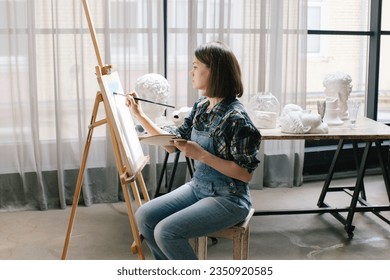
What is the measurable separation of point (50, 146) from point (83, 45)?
67cm

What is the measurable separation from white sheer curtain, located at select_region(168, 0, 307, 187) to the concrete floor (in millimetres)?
389

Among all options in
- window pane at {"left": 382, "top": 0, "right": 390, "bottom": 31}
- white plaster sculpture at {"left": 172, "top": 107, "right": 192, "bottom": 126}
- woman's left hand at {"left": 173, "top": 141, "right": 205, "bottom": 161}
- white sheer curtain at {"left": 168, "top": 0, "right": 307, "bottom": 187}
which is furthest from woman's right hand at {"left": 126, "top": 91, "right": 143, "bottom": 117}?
window pane at {"left": 382, "top": 0, "right": 390, "bottom": 31}

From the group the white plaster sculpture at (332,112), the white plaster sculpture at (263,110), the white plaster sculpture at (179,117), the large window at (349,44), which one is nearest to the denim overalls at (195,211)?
the white plaster sculpture at (179,117)

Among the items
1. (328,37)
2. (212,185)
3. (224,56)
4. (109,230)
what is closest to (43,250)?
(109,230)

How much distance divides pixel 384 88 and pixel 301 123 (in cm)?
209

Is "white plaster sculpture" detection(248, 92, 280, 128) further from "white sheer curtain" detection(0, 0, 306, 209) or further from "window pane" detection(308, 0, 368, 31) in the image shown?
"window pane" detection(308, 0, 368, 31)

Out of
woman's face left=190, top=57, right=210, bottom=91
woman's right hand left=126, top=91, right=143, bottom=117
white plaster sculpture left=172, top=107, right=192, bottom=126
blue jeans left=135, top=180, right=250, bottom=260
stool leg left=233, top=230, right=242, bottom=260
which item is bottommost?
stool leg left=233, top=230, right=242, bottom=260

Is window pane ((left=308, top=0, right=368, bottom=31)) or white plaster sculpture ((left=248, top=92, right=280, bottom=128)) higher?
window pane ((left=308, top=0, right=368, bottom=31))

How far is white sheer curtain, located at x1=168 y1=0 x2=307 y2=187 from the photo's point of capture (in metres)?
4.15

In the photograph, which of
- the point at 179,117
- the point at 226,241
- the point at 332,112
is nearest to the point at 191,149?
the point at 179,117

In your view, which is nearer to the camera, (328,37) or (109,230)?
(109,230)

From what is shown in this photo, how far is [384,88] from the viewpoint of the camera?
5145mm

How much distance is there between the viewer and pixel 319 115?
11.2 ft

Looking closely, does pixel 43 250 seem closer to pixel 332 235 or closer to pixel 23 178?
pixel 23 178
